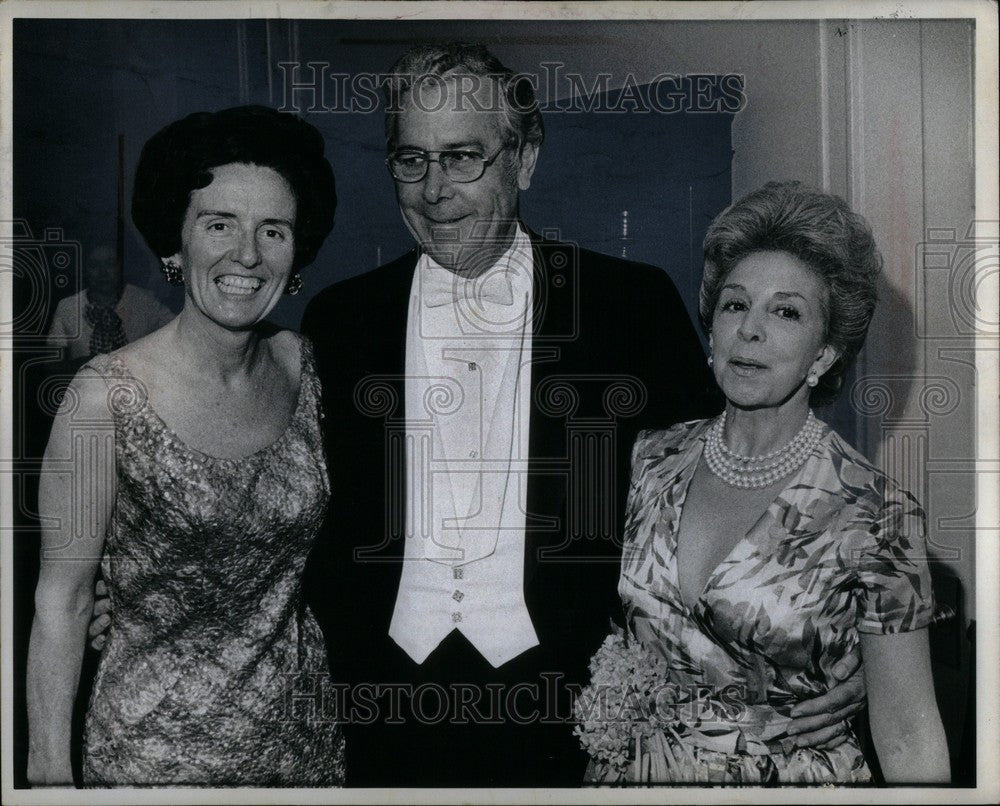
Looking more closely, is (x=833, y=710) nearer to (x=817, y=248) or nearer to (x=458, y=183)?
(x=817, y=248)

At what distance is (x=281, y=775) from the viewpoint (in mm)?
2682

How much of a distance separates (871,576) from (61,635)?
203 cm

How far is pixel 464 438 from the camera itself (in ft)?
8.82

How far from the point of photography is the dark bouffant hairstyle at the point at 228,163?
261 centimetres

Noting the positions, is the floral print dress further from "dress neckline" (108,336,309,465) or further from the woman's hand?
"dress neckline" (108,336,309,465)

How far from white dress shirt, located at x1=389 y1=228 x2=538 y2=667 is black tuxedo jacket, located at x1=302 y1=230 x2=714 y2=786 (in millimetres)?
28

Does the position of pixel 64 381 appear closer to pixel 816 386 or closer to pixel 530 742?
pixel 530 742

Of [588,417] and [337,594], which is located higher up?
[588,417]

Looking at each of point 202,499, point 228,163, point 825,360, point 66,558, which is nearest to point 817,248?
point 825,360

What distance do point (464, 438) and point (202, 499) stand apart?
0.66m

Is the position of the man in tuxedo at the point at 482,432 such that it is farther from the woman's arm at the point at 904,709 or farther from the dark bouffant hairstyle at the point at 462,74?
the woman's arm at the point at 904,709

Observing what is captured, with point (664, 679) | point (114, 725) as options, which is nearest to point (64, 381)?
point (114, 725)

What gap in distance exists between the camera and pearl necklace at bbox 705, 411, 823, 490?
2.61 m

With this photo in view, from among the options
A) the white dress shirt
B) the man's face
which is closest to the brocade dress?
the white dress shirt
